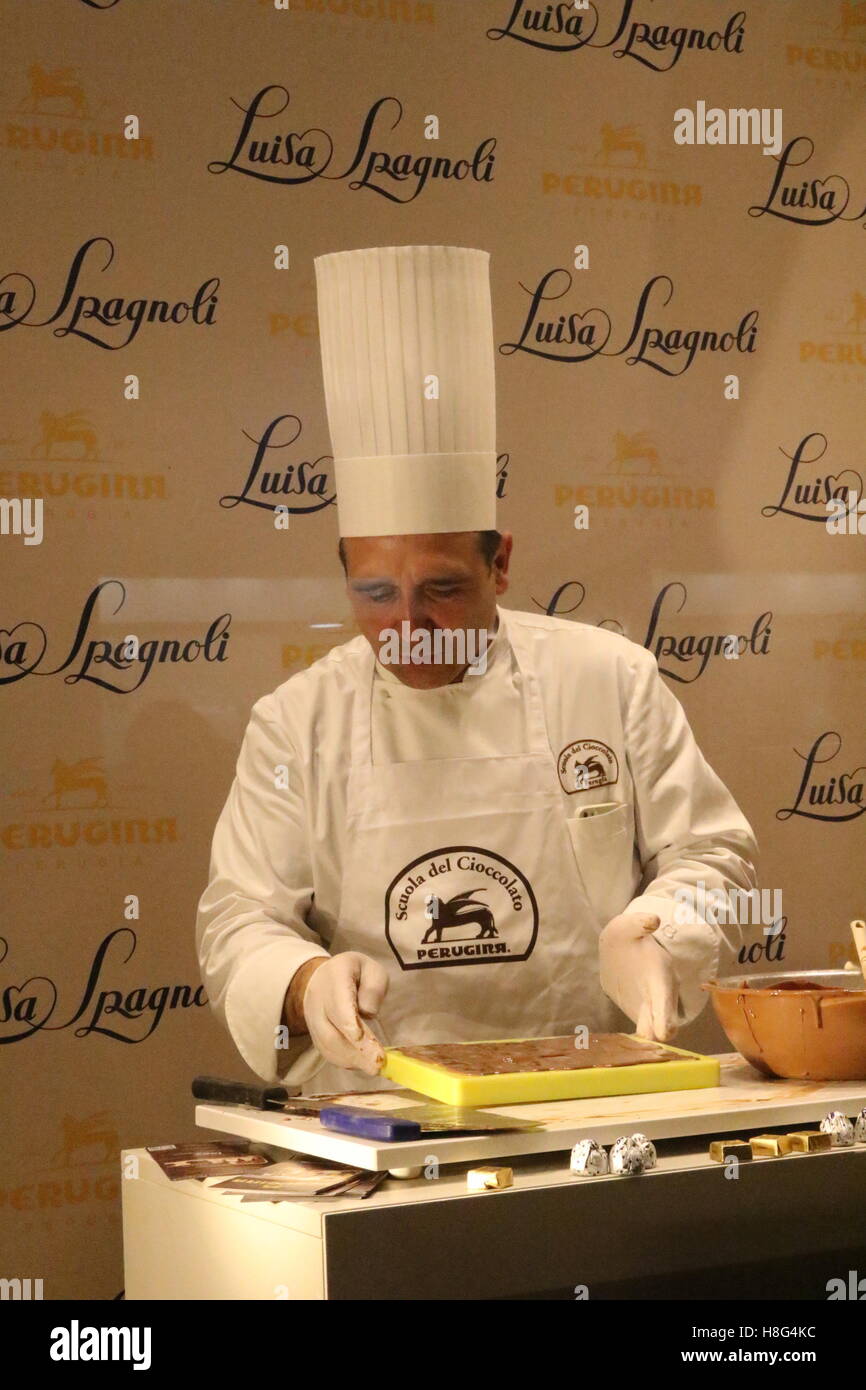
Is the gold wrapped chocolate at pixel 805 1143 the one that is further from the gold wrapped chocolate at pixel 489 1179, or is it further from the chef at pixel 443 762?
the chef at pixel 443 762

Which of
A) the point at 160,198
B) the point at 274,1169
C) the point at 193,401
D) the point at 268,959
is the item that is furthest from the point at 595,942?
the point at 160,198

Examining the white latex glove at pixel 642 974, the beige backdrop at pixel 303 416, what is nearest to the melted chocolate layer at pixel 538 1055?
the white latex glove at pixel 642 974

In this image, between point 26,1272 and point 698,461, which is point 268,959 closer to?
point 26,1272

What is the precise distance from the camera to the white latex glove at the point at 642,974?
6.59ft

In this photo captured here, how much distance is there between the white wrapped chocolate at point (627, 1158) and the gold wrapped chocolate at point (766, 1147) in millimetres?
132

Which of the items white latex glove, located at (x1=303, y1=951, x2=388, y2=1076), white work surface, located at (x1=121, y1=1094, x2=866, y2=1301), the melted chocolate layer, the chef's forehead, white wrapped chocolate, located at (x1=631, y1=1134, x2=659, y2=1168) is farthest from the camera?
the chef's forehead

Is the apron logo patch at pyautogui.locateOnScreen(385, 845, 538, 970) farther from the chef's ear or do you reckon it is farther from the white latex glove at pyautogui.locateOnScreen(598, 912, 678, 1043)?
the chef's ear

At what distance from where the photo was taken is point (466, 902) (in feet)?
7.67

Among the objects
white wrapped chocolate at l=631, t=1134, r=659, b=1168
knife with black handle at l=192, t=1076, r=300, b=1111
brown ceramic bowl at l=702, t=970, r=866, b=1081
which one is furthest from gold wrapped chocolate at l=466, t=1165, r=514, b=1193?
brown ceramic bowl at l=702, t=970, r=866, b=1081

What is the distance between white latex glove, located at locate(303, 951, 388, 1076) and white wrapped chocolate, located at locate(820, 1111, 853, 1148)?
1.61 ft

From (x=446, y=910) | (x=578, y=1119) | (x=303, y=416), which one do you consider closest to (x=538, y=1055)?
(x=578, y=1119)

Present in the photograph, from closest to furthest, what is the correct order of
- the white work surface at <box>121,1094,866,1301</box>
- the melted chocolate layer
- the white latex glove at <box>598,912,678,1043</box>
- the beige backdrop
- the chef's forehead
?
the white work surface at <box>121,1094,866,1301</box> → the melted chocolate layer → the white latex glove at <box>598,912,678,1043</box> → the chef's forehead → the beige backdrop

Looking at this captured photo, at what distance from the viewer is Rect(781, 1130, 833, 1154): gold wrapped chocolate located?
1545 mm

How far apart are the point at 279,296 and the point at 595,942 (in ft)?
4.55
